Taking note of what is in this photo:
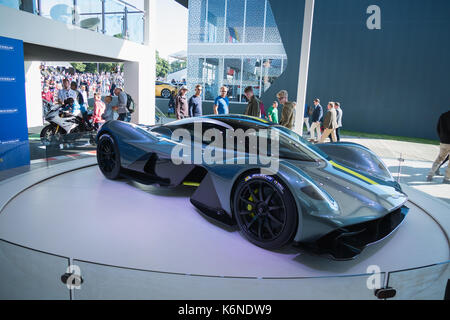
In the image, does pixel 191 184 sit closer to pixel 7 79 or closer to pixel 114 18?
pixel 7 79

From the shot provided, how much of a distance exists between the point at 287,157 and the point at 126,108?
5.25 metres

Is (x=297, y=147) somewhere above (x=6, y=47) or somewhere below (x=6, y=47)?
below

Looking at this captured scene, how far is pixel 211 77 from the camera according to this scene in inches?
686

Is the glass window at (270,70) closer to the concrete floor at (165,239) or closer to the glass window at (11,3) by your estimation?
the glass window at (11,3)

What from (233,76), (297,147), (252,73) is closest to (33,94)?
(233,76)

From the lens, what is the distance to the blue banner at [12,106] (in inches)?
209

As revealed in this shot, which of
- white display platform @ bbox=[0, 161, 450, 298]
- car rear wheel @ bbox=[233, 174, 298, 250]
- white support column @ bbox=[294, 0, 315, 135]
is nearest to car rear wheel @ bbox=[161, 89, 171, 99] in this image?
white support column @ bbox=[294, 0, 315, 135]

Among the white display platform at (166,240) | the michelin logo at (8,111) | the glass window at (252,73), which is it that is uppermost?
the glass window at (252,73)

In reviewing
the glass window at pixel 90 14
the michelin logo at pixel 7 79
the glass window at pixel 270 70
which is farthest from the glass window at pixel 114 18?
the glass window at pixel 270 70

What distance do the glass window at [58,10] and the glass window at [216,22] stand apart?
10.8 meters

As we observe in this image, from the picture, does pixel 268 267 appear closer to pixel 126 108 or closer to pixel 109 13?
pixel 126 108

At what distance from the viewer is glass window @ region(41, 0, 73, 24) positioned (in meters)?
6.44

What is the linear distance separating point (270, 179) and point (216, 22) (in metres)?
16.4
